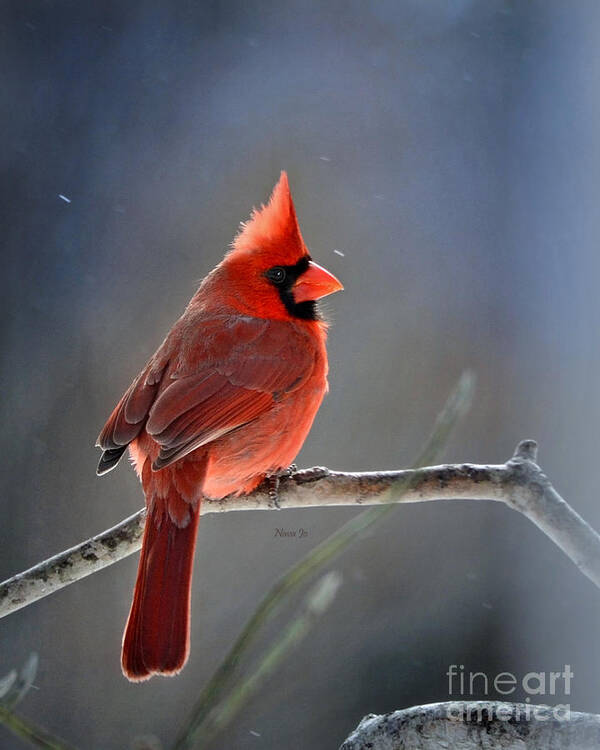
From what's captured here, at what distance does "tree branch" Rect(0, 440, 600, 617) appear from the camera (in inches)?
37.5

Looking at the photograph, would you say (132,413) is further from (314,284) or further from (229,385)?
(314,284)

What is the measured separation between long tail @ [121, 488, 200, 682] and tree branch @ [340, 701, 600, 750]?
24cm

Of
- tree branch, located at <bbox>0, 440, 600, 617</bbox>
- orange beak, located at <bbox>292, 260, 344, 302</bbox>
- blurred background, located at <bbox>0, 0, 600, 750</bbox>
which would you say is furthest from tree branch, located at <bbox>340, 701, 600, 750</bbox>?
blurred background, located at <bbox>0, 0, 600, 750</bbox>

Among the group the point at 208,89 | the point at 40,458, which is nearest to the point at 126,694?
the point at 40,458

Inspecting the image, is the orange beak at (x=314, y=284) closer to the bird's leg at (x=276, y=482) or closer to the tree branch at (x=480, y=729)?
the bird's leg at (x=276, y=482)

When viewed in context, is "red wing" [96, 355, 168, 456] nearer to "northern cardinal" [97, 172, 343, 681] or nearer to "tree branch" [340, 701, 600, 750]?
"northern cardinal" [97, 172, 343, 681]

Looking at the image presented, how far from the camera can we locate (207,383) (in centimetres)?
122

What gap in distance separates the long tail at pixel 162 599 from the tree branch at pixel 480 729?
24cm

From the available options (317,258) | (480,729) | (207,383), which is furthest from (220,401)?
(317,258)

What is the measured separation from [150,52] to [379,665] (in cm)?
145

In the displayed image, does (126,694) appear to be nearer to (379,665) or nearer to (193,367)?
(379,665)

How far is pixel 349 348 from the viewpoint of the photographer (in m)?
2.03

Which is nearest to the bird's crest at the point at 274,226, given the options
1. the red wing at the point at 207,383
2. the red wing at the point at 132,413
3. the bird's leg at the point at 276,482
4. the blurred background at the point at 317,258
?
the red wing at the point at 207,383

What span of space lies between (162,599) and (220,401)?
295mm
